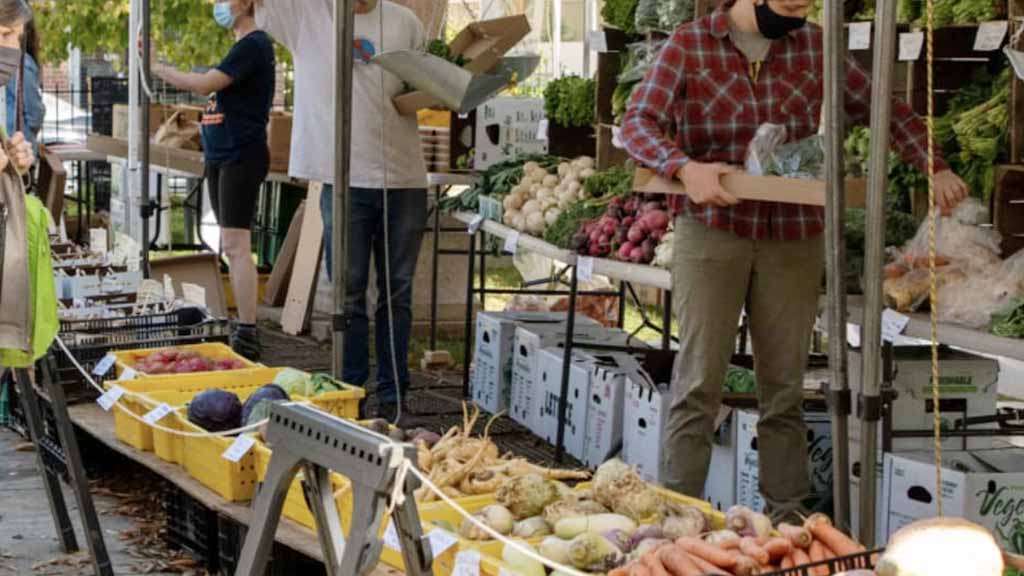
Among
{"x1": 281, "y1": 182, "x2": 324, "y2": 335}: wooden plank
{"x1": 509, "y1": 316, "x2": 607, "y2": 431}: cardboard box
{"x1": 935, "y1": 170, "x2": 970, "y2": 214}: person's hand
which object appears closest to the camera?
{"x1": 935, "y1": 170, "x2": 970, "y2": 214}: person's hand

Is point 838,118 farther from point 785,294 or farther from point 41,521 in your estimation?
point 41,521

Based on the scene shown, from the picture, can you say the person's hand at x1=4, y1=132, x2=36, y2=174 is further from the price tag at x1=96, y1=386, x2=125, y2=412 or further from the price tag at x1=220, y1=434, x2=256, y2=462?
the price tag at x1=96, y1=386, x2=125, y2=412

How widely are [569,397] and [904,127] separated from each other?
2447 mm

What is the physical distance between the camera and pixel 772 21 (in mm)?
4652

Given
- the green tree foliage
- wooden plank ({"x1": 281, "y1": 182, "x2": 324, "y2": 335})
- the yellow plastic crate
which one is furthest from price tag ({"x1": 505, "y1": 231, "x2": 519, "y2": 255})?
the green tree foliage

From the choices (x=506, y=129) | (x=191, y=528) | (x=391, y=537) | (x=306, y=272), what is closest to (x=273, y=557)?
(x=191, y=528)

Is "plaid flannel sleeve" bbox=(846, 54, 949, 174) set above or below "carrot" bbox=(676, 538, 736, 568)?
above

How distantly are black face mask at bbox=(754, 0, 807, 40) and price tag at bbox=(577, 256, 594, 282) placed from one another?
1.63 metres

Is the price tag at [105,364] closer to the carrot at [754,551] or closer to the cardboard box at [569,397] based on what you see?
the cardboard box at [569,397]

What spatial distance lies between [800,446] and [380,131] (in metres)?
2.55

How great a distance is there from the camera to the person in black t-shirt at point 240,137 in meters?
8.17

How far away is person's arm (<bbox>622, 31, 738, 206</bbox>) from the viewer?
4.48 metres

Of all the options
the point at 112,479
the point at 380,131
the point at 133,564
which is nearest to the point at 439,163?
the point at 380,131

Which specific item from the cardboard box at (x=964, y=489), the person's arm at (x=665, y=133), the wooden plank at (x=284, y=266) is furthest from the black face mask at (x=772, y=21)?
the wooden plank at (x=284, y=266)
